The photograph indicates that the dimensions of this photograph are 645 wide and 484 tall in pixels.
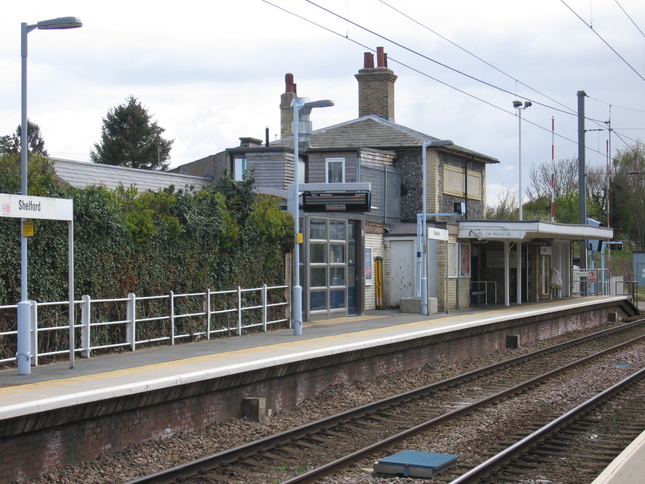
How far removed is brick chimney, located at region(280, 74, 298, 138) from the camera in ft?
128

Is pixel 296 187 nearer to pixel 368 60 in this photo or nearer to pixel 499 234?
pixel 499 234

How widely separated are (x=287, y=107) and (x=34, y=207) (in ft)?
93.5

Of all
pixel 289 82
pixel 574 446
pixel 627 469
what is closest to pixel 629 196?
pixel 289 82

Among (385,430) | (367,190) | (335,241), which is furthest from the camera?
(335,241)

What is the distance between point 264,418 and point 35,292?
3.99 meters

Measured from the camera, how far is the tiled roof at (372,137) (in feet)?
95.5

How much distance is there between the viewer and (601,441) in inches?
427

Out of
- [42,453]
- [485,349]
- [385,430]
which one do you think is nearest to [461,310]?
[485,349]

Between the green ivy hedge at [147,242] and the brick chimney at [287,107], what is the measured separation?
64.6ft

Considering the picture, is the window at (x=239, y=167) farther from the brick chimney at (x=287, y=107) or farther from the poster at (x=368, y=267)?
the brick chimney at (x=287, y=107)

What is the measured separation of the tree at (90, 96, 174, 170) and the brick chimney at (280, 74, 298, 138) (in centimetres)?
1834

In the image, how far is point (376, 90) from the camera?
33.3m

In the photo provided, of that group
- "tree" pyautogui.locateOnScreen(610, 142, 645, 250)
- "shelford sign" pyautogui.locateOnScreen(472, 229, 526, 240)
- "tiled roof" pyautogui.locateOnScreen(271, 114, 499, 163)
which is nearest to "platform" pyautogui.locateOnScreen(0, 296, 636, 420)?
"shelford sign" pyautogui.locateOnScreen(472, 229, 526, 240)

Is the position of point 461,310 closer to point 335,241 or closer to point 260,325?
point 335,241
